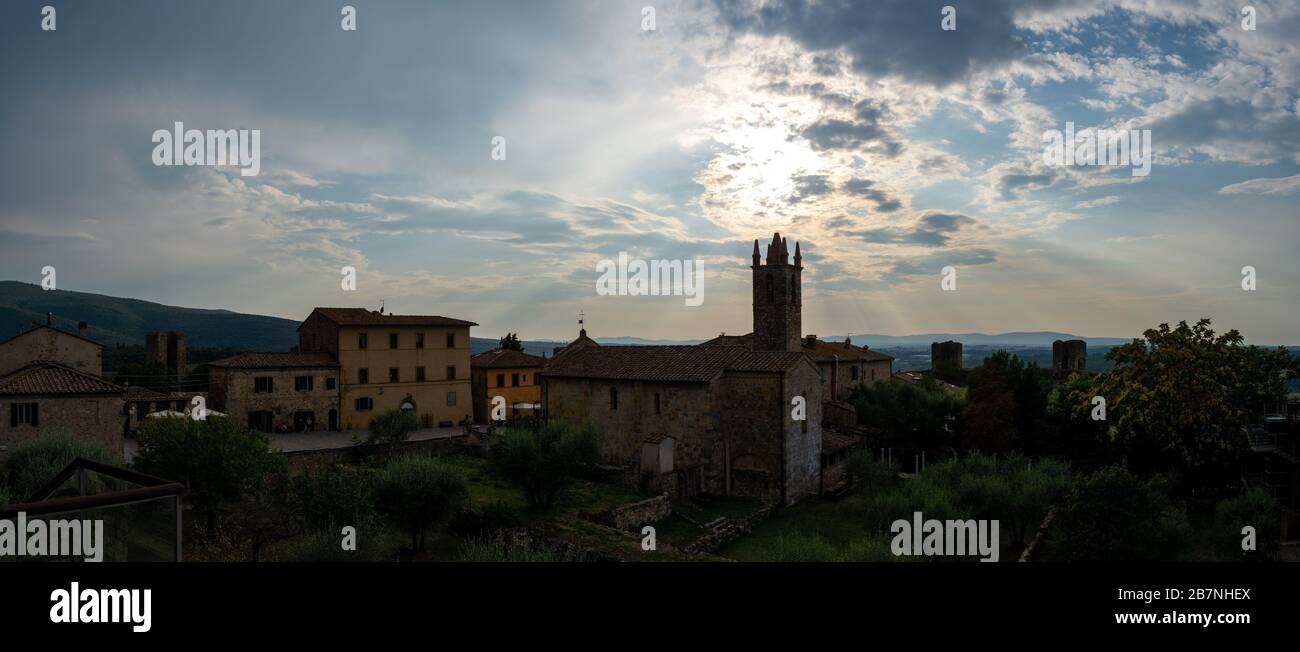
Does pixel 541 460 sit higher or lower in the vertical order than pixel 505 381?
lower

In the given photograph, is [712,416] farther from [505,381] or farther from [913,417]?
[505,381]

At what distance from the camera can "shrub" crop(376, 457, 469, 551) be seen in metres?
18.8

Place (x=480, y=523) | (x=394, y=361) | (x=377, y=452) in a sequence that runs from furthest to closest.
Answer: (x=394, y=361), (x=377, y=452), (x=480, y=523)

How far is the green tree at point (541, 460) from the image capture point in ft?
81.4

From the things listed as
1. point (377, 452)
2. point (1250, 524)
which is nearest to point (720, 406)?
point (377, 452)

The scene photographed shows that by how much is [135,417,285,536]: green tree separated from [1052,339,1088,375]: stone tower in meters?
65.1

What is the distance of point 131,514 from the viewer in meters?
7.70

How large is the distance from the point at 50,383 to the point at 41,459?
9424 mm

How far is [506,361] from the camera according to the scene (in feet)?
168

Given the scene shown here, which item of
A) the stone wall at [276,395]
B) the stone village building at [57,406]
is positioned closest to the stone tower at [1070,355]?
the stone wall at [276,395]

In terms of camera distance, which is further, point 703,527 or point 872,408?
point 872,408
